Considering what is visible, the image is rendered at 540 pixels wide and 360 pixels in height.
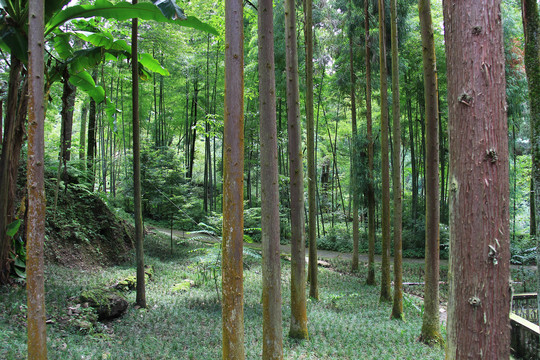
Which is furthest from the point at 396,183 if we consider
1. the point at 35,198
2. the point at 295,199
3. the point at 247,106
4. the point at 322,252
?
the point at 322,252

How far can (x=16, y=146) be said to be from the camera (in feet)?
16.0

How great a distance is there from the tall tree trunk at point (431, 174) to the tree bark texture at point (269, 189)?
3036 millimetres

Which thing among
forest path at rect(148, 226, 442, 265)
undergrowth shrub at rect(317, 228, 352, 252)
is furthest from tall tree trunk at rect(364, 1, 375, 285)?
undergrowth shrub at rect(317, 228, 352, 252)

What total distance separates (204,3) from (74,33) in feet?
36.6

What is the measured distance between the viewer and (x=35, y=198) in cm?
251

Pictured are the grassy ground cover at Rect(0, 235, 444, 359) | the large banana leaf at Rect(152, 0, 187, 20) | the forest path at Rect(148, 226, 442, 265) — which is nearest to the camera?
the large banana leaf at Rect(152, 0, 187, 20)

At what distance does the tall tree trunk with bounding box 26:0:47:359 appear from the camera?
2.47 meters

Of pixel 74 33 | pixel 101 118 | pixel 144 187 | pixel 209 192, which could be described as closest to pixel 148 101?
Result: pixel 101 118

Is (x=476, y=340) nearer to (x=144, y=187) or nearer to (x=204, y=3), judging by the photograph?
(x=144, y=187)

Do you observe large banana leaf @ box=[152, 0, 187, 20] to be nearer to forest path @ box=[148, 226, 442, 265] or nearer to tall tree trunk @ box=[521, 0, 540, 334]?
tall tree trunk @ box=[521, 0, 540, 334]

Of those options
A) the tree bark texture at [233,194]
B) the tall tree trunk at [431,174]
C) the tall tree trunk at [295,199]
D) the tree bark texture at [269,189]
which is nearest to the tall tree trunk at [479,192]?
the tree bark texture at [233,194]

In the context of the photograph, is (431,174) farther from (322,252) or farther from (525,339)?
(322,252)

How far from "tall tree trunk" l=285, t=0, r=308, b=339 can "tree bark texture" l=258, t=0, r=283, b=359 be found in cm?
150

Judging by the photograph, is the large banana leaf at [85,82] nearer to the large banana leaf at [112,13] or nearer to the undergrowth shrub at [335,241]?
the large banana leaf at [112,13]
